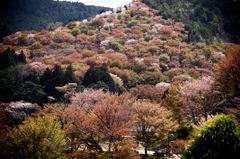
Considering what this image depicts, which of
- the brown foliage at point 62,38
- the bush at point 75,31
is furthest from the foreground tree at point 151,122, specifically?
the bush at point 75,31

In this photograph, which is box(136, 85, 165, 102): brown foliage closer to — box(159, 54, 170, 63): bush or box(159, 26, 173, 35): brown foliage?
box(159, 54, 170, 63): bush

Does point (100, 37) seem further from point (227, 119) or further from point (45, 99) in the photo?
point (227, 119)

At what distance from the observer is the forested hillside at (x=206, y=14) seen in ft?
238

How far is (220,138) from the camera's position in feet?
20.5

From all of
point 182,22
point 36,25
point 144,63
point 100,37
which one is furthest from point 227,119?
point 36,25

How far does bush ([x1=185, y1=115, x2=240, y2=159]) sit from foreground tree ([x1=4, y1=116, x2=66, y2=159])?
951cm

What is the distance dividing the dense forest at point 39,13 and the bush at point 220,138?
3214 inches

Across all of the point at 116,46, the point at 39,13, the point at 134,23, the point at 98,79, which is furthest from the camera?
the point at 39,13

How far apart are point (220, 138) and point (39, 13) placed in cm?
12250

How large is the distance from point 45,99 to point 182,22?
61.8 metres

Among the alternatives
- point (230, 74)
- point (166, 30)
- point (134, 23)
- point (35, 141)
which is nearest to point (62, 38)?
point (134, 23)

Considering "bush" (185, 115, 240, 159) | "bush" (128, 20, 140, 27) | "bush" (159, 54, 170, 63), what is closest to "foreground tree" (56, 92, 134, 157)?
"bush" (185, 115, 240, 159)

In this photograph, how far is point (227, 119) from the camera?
6.22 m

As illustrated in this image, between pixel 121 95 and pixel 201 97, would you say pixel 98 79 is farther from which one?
pixel 201 97
